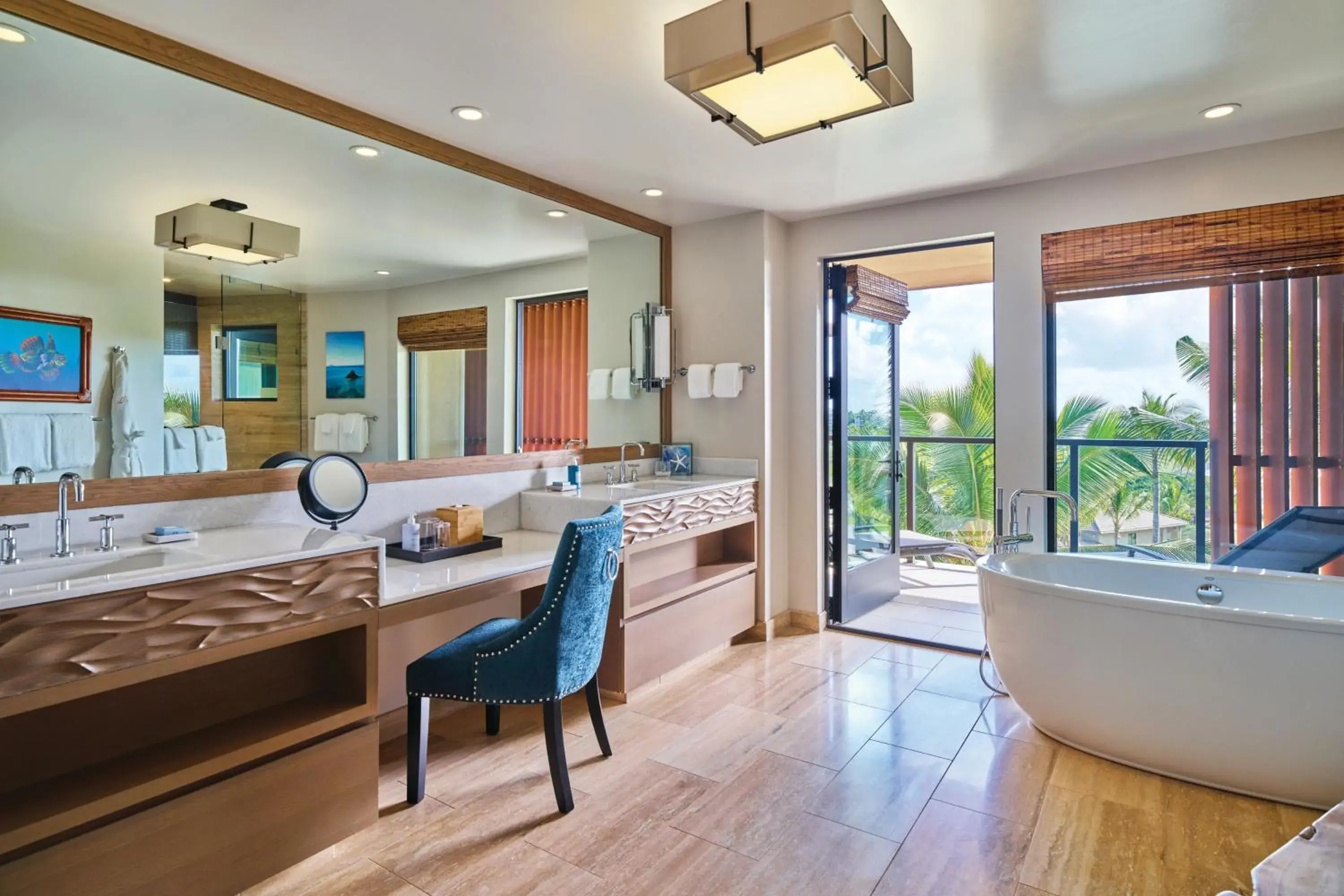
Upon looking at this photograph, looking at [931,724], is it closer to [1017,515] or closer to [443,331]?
[1017,515]

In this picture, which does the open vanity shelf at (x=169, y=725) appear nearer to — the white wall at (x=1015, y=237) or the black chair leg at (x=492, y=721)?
the black chair leg at (x=492, y=721)

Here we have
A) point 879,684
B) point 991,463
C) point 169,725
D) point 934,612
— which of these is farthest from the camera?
point 991,463

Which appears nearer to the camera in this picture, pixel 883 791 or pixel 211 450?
pixel 211 450

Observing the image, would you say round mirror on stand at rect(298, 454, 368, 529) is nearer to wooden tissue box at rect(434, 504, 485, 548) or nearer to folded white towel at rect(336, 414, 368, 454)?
folded white towel at rect(336, 414, 368, 454)

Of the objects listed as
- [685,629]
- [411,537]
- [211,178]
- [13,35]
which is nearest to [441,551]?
[411,537]

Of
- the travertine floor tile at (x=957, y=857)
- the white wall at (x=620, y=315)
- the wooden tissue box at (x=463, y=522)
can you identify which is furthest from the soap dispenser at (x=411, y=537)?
the travertine floor tile at (x=957, y=857)

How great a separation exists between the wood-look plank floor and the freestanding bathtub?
108mm

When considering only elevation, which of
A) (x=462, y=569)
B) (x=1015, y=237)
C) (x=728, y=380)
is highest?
(x=1015, y=237)

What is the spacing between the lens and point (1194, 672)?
236 cm

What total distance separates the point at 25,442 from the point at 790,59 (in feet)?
7.37

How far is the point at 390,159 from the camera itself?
2.79 meters

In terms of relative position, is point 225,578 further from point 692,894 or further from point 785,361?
point 785,361

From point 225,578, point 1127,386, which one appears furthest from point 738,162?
point 225,578

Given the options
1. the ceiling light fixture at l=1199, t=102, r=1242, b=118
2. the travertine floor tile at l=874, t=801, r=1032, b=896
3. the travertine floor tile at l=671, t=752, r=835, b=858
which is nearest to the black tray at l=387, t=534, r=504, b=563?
the travertine floor tile at l=671, t=752, r=835, b=858
